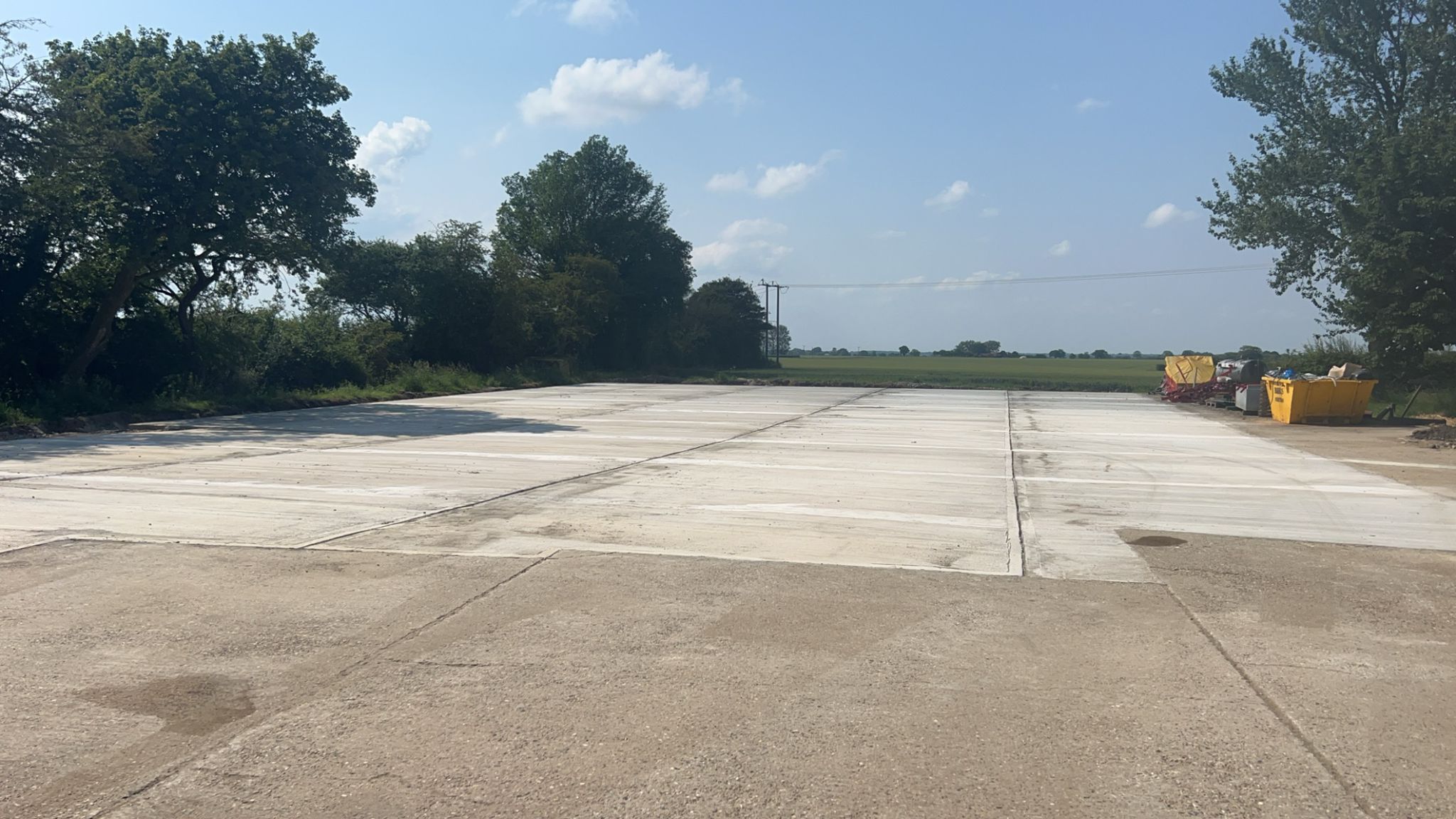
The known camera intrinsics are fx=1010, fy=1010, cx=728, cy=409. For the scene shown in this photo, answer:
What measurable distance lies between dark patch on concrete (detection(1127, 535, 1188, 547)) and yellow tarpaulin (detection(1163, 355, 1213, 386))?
31409 mm

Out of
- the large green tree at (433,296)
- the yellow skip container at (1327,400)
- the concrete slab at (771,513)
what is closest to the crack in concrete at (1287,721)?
the concrete slab at (771,513)

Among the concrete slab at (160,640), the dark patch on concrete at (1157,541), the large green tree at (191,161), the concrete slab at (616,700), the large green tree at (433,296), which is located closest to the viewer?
the concrete slab at (616,700)

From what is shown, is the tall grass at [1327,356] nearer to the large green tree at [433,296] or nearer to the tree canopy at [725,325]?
the large green tree at [433,296]

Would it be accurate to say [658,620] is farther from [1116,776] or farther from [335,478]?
[335,478]

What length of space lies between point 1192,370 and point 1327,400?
43.3ft

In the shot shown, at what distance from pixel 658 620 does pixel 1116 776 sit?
305 centimetres

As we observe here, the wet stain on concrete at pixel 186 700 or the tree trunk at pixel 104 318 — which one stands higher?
the tree trunk at pixel 104 318

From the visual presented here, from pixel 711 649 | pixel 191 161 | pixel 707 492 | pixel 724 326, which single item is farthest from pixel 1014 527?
pixel 724 326

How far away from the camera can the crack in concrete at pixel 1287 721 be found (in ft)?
13.2

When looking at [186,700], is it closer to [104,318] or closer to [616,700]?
[616,700]

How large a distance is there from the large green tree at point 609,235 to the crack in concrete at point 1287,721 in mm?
59883

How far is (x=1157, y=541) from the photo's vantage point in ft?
31.4

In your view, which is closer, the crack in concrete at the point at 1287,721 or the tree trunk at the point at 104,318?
the crack in concrete at the point at 1287,721

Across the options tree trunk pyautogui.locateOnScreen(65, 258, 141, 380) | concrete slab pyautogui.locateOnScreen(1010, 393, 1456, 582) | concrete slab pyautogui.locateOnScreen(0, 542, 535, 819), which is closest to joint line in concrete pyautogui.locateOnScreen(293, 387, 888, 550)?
concrete slab pyautogui.locateOnScreen(0, 542, 535, 819)
